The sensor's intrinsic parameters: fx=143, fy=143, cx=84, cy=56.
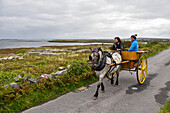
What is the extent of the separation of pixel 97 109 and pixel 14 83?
11.9 feet

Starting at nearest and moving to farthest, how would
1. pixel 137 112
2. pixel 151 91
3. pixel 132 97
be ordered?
pixel 137 112 < pixel 132 97 < pixel 151 91

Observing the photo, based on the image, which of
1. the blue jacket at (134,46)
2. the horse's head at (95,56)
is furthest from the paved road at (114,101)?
the blue jacket at (134,46)

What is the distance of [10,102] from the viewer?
218 inches

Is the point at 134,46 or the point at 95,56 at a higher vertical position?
the point at 134,46

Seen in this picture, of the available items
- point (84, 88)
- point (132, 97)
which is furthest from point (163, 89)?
point (84, 88)

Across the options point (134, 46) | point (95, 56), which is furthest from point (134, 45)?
point (95, 56)

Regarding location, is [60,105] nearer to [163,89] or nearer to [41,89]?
[41,89]

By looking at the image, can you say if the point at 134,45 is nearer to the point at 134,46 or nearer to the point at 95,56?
the point at 134,46

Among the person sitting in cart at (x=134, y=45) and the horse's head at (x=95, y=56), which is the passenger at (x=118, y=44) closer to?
the person sitting in cart at (x=134, y=45)

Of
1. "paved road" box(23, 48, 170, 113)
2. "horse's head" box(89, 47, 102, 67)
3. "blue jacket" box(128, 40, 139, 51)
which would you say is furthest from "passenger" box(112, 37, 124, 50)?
"horse's head" box(89, 47, 102, 67)

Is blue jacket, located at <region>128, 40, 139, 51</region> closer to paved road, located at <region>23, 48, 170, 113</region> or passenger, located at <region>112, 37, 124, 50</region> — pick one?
passenger, located at <region>112, 37, 124, 50</region>

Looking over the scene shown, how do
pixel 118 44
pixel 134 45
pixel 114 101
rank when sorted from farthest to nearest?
pixel 118 44 < pixel 134 45 < pixel 114 101

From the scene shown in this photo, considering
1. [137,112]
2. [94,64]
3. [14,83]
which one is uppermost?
[94,64]

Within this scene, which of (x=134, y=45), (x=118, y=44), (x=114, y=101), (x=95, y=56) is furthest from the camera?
(x=118, y=44)
